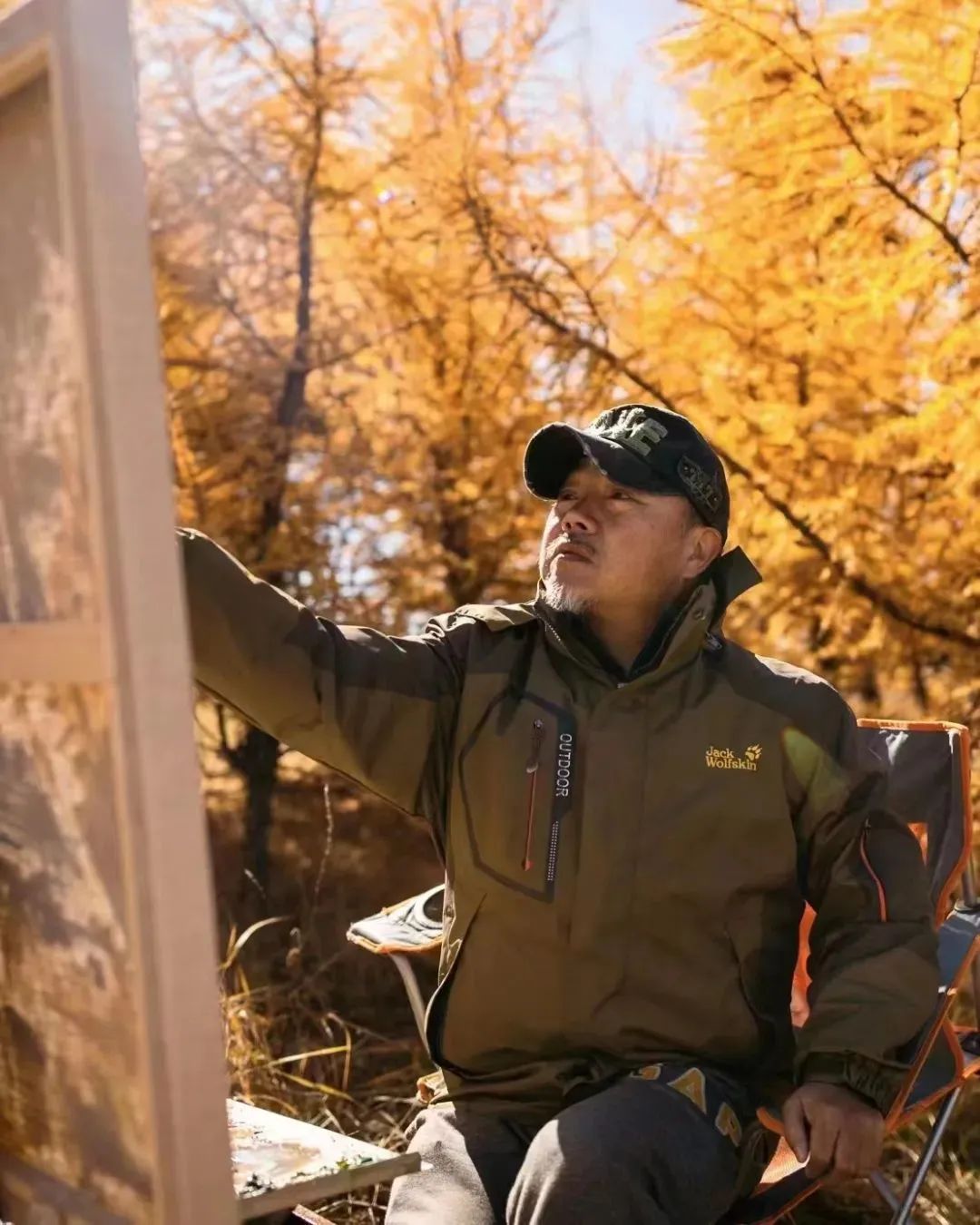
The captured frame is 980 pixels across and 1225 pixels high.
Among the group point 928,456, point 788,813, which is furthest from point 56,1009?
point 928,456

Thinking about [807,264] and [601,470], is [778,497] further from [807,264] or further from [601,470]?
[601,470]

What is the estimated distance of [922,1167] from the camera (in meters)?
2.26

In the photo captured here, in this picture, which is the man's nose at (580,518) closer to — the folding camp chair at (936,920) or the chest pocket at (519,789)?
the chest pocket at (519,789)

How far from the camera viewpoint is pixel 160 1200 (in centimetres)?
120

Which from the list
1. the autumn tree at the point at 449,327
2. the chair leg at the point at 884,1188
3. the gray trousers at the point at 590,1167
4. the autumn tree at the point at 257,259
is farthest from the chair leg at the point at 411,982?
the autumn tree at the point at 257,259

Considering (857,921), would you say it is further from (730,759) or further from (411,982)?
(411,982)

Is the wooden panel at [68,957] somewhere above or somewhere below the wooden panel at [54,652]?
below

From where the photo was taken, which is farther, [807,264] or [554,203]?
[554,203]

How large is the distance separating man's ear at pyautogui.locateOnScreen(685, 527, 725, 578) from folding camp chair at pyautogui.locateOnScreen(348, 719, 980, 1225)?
416mm

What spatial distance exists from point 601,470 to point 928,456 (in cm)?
137

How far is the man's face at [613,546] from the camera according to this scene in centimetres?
229

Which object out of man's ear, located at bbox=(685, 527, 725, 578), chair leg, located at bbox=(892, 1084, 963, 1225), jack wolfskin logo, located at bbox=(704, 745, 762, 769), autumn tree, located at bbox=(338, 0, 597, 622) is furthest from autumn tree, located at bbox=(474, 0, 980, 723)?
chair leg, located at bbox=(892, 1084, 963, 1225)

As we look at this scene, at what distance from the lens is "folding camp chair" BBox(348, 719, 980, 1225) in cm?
229

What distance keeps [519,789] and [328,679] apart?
1.10ft
